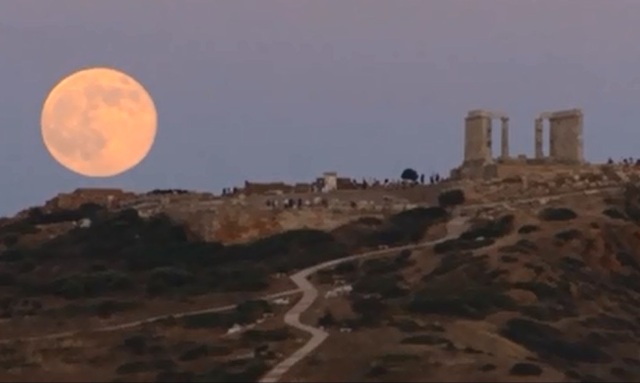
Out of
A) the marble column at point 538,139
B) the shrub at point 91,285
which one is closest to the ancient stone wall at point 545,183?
the marble column at point 538,139

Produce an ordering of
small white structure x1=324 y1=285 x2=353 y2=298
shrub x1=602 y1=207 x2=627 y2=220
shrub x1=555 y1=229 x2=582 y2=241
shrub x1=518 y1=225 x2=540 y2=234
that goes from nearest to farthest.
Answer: small white structure x1=324 y1=285 x2=353 y2=298, shrub x1=555 y1=229 x2=582 y2=241, shrub x1=518 y1=225 x2=540 y2=234, shrub x1=602 y1=207 x2=627 y2=220

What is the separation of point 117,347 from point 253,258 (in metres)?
20.9

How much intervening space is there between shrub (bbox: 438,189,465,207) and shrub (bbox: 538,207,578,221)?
355 inches

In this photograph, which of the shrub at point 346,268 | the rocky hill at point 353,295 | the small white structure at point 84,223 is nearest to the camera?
the rocky hill at point 353,295

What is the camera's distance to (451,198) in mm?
82938

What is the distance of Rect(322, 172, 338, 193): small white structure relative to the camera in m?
92.5

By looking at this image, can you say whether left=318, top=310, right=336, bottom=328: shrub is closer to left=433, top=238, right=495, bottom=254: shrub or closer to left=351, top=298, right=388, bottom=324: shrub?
left=351, top=298, right=388, bottom=324: shrub

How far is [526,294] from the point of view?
58188mm

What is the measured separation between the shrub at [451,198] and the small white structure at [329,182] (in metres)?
9.60

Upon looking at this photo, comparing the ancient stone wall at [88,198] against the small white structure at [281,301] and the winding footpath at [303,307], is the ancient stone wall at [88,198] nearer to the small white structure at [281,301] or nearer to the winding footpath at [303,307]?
the winding footpath at [303,307]

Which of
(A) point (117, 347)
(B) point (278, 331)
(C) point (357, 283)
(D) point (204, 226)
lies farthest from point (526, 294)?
(D) point (204, 226)

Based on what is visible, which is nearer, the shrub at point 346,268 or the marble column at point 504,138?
the shrub at point 346,268

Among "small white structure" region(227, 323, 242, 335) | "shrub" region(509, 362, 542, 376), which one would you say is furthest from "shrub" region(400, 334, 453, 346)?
"small white structure" region(227, 323, 242, 335)

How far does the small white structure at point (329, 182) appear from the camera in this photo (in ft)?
303
